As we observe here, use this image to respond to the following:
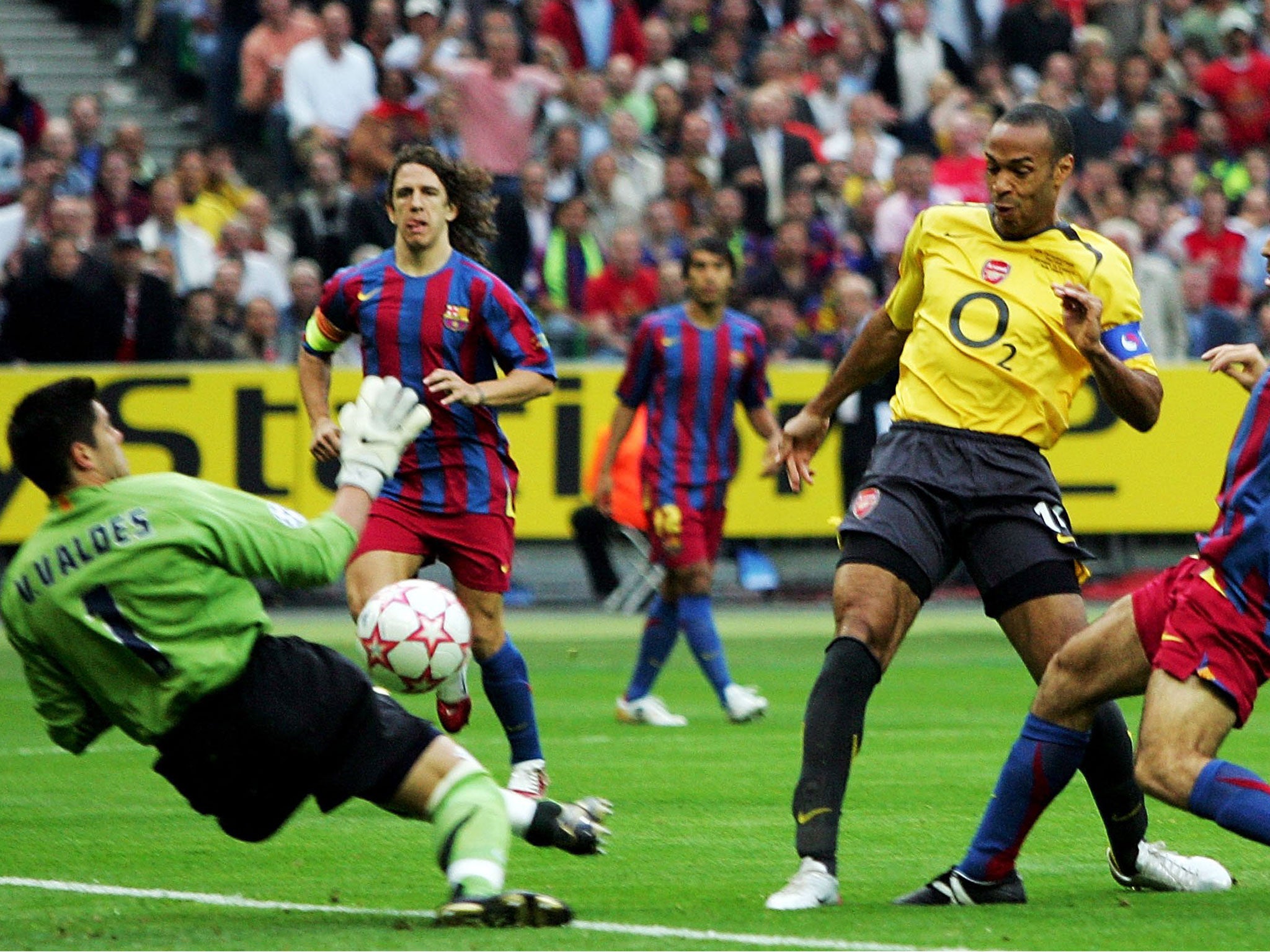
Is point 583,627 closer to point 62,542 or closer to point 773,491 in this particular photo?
point 773,491

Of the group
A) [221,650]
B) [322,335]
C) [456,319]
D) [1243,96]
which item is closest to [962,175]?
[1243,96]

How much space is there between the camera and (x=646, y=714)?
11227 mm

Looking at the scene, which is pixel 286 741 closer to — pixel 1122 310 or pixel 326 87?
pixel 1122 310

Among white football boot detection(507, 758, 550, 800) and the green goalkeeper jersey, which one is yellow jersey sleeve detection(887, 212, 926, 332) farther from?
white football boot detection(507, 758, 550, 800)

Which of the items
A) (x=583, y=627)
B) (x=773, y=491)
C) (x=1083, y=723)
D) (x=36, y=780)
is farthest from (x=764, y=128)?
(x=1083, y=723)

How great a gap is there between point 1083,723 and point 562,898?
5.24 feet

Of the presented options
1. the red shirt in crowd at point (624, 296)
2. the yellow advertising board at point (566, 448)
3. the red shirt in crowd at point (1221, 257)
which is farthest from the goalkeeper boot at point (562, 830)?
the red shirt in crowd at point (1221, 257)

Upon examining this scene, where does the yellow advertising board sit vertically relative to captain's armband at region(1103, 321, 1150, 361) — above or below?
below

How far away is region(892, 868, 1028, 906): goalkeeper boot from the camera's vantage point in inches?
239

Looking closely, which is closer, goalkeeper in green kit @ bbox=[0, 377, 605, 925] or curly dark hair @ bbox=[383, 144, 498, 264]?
goalkeeper in green kit @ bbox=[0, 377, 605, 925]

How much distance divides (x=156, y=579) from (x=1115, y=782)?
2898 millimetres

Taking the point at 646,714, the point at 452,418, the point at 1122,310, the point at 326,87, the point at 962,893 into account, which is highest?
the point at 1122,310

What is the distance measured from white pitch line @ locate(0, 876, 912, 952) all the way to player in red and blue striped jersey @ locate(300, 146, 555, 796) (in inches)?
74.7

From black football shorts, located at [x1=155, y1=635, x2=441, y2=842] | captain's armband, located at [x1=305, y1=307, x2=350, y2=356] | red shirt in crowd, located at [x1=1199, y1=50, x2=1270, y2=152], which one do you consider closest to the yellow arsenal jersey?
black football shorts, located at [x1=155, y1=635, x2=441, y2=842]
